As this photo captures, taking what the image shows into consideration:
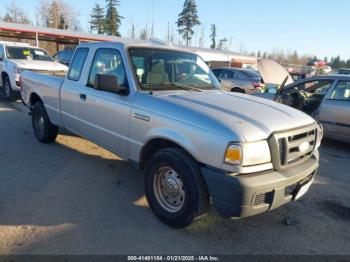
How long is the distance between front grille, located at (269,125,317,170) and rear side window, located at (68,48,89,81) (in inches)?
127

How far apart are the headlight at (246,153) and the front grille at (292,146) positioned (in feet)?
0.36

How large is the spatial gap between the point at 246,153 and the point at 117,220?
1699 millimetres

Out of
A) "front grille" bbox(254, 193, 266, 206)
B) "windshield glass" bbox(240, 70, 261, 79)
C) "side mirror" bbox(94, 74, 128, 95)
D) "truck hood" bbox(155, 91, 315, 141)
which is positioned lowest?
"windshield glass" bbox(240, 70, 261, 79)

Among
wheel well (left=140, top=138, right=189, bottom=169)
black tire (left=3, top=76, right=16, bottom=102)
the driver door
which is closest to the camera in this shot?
wheel well (left=140, top=138, right=189, bottom=169)

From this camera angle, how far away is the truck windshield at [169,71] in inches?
162

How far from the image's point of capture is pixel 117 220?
3.69 m

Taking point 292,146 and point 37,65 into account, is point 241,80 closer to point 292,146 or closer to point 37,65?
point 37,65

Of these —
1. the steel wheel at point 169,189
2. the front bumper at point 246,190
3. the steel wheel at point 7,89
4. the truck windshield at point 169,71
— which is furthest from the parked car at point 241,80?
the front bumper at point 246,190

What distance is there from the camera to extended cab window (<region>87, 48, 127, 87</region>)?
4167mm

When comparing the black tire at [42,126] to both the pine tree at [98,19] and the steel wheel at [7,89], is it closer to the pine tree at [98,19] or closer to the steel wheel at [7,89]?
the steel wheel at [7,89]

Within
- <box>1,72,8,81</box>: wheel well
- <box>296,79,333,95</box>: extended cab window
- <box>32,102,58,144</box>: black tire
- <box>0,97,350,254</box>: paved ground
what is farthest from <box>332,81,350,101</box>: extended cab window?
<box>1,72,8,81</box>: wheel well

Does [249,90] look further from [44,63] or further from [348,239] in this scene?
[348,239]

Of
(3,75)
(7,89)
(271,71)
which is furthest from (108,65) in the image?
(3,75)

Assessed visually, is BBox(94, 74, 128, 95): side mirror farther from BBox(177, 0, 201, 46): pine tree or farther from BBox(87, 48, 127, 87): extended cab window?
BBox(177, 0, 201, 46): pine tree
